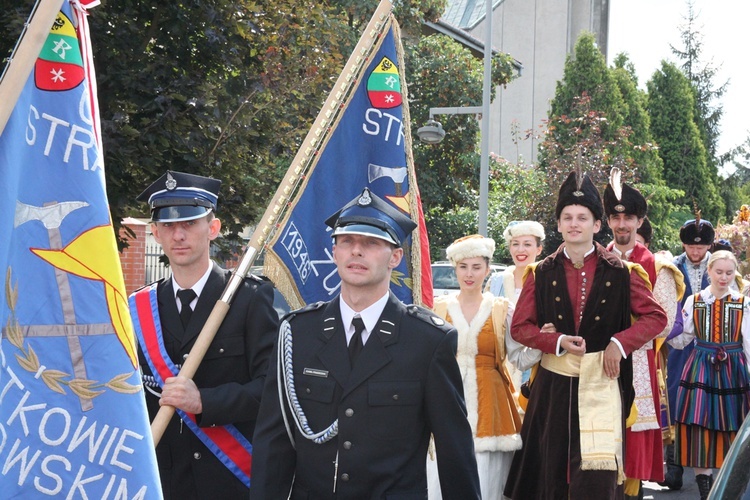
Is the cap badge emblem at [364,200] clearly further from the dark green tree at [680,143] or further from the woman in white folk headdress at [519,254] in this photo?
the dark green tree at [680,143]

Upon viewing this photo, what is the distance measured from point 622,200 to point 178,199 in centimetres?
455

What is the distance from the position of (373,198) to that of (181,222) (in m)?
1.04

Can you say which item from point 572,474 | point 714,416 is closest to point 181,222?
point 572,474

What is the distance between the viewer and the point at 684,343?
31.6 ft

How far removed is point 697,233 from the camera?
413 inches

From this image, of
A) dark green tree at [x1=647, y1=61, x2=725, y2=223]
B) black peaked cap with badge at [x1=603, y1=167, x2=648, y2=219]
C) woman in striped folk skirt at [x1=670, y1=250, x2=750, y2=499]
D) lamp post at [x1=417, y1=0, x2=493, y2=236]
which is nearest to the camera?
black peaked cap with badge at [x1=603, y1=167, x2=648, y2=219]

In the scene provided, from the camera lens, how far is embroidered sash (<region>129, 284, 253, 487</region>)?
15.2 feet

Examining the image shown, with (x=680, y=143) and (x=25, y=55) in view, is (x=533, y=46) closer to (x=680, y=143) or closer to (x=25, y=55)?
(x=680, y=143)

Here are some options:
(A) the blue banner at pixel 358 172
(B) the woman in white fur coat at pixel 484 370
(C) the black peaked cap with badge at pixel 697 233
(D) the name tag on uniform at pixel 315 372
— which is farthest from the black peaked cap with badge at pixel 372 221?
(C) the black peaked cap with badge at pixel 697 233

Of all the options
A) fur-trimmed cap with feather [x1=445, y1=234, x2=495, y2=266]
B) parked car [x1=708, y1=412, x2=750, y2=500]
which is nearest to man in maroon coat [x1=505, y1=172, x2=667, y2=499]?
fur-trimmed cap with feather [x1=445, y1=234, x2=495, y2=266]

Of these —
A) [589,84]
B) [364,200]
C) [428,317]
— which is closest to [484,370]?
[428,317]

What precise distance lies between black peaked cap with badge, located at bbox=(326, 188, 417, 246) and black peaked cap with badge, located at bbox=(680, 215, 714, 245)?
278 inches

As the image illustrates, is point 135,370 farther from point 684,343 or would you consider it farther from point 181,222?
point 684,343

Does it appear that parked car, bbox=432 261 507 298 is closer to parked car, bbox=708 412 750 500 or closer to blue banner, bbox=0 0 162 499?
blue banner, bbox=0 0 162 499
